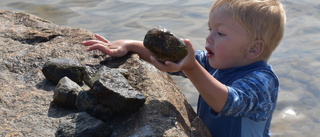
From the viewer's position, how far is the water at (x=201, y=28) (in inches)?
207

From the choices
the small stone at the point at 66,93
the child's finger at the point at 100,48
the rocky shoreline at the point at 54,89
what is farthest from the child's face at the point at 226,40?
the small stone at the point at 66,93

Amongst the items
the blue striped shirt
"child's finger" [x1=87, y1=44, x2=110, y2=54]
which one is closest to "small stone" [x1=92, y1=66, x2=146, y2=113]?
the blue striped shirt

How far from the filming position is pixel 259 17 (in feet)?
10.8

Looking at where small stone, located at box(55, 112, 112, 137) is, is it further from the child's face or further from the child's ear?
the child's ear

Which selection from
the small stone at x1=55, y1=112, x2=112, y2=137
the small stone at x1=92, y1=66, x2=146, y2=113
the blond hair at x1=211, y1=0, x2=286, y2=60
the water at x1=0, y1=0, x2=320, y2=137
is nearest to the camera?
the small stone at x1=55, y1=112, x2=112, y2=137

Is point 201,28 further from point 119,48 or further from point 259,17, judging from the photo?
point 259,17

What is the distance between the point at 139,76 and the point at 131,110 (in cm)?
47

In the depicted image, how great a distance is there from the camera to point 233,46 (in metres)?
3.34

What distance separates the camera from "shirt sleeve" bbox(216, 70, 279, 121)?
3.01m

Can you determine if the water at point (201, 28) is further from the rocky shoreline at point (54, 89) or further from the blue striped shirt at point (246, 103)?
the rocky shoreline at point (54, 89)

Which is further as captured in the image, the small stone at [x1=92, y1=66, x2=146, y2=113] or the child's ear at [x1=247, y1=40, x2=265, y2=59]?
the child's ear at [x1=247, y1=40, x2=265, y2=59]

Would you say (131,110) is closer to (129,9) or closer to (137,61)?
(137,61)

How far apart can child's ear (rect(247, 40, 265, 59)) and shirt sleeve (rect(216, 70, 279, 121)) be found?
0.49ft

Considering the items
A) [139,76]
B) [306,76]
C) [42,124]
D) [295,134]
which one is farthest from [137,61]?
[306,76]
